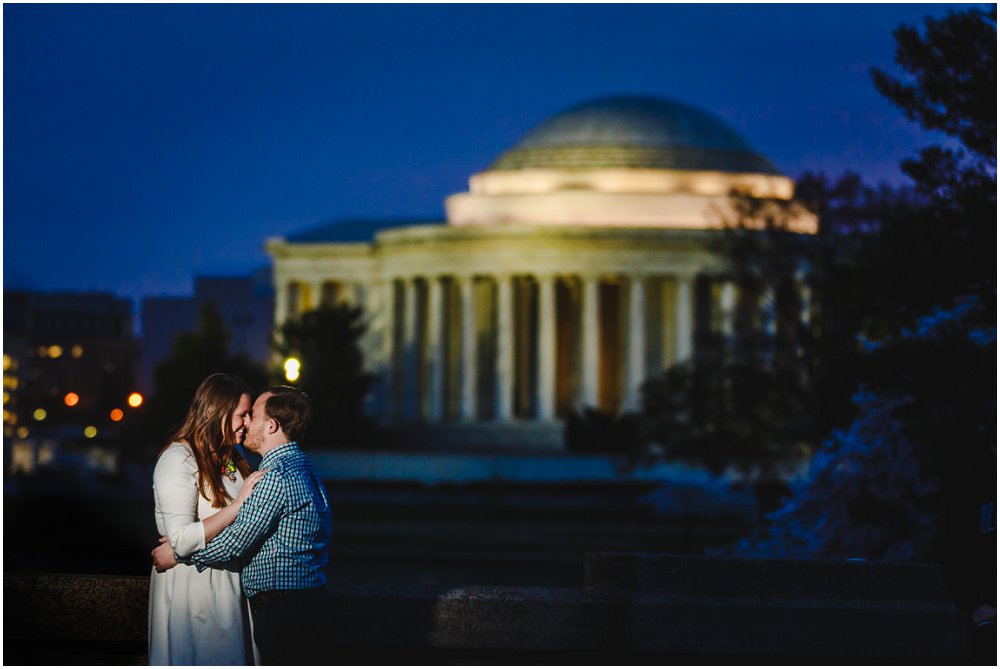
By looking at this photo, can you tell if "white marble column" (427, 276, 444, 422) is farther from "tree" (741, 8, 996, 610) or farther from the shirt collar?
the shirt collar

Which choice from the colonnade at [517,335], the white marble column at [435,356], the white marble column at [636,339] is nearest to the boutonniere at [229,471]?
the colonnade at [517,335]

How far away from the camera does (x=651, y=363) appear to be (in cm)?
9769

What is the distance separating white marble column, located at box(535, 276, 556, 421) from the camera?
304ft

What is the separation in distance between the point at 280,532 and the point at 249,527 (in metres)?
0.33

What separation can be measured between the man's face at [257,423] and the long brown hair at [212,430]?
14 cm

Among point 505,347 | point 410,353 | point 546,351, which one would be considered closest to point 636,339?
point 546,351

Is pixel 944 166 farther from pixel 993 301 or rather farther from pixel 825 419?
pixel 825 419

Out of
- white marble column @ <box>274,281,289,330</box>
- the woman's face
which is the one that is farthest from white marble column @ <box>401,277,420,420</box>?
the woman's face

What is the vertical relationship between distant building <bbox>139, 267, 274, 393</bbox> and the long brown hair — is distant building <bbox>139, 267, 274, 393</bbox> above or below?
above

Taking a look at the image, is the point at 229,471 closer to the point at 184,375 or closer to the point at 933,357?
the point at 933,357

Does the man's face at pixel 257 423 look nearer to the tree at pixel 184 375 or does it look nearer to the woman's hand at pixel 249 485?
the woman's hand at pixel 249 485

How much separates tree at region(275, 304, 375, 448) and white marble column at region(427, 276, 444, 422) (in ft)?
17.3

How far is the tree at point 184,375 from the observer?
80.1 meters

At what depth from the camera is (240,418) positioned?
44.5 feet
